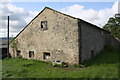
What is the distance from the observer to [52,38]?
1702cm

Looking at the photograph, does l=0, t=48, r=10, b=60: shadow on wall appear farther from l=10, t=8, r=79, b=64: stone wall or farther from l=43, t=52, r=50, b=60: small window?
l=43, t=52, r=50, b=60: small window

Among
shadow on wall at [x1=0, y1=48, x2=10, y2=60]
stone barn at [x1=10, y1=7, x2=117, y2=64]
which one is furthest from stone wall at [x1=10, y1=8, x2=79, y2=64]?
shadow on wall at [x1=0, y1=48, x2=10, y2=60]

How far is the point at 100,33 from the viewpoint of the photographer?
2172 cm

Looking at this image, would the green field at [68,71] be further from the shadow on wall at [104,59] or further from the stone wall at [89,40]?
the stone wall at [89,40]

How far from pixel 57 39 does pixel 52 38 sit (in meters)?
0.78

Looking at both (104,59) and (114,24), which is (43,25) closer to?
(104,59)

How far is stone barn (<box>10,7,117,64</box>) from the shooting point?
15211 mm

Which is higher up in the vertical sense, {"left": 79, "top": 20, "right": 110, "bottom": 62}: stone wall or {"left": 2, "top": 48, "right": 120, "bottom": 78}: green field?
{"left": 79, "top": 20, "right": 110, "bottom": 62}: stone wall

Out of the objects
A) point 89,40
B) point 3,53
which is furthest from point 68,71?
point 3,53

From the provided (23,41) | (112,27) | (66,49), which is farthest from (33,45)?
(112,27)

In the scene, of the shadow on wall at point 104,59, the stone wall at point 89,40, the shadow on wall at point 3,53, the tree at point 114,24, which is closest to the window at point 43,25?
the stone wall at point 89,40

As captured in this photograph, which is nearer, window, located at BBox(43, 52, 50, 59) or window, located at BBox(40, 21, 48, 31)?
window, located at BBox(43, 52, 50, 59)

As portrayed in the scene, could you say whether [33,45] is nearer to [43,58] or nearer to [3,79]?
[43,58]

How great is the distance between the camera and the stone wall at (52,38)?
604 inches
